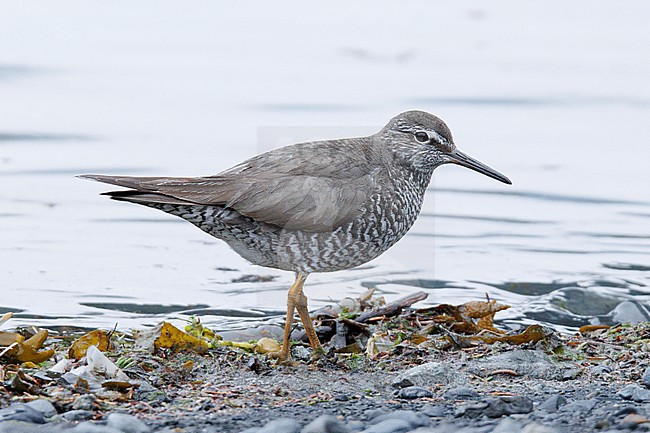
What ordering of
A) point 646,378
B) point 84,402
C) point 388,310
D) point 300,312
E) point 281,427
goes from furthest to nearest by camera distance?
point 388,310
point 300,312
point 646,378
point 84,402
point 281,427

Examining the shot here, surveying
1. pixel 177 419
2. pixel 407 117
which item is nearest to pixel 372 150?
pixel 407 117

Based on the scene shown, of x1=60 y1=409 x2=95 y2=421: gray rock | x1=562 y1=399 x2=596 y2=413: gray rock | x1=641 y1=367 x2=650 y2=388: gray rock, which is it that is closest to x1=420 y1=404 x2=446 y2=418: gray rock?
x1=562 y1=399 x2=596 y2=413: gray rock

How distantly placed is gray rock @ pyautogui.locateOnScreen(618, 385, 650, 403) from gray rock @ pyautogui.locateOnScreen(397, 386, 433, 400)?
3.30ft

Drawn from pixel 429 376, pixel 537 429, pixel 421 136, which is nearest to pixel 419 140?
pixel 421 136

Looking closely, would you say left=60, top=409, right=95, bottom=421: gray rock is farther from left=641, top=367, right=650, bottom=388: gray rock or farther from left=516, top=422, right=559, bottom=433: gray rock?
left=641, top=367, right=650, bottom=388: gray rock

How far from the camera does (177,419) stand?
4766 mm

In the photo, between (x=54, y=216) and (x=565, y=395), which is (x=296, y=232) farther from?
(x=54, y=216)

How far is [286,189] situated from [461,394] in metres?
2.03

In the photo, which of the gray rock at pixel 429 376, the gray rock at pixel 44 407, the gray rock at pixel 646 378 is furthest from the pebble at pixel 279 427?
the gray rock at pixel 646 378

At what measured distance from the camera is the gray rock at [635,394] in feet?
16.9

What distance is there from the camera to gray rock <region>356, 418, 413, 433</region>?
4.59 m

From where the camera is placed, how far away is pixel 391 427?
182 inches

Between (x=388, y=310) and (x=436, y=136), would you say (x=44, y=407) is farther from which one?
(x=436, y=136)

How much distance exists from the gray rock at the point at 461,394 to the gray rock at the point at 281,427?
3.27ft
